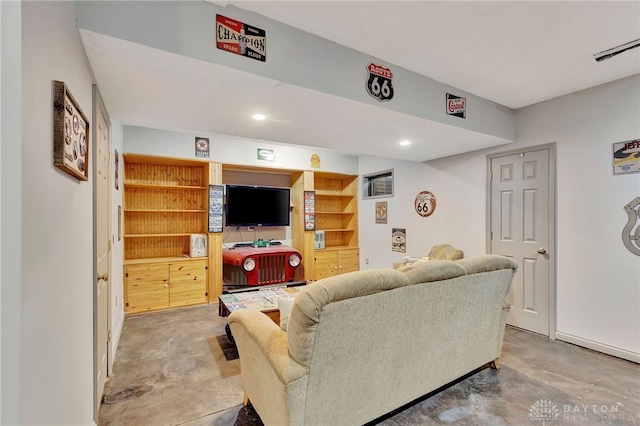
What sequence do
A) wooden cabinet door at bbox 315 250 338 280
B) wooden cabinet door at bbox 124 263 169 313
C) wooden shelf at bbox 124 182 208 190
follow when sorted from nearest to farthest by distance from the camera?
wooden cabinet door at bbox 124 263 169 313 < wooden shelf at bbox 124 182 208 190 < wooden cabinet door at bbox 315 250 338 280

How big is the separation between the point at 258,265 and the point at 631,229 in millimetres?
4364

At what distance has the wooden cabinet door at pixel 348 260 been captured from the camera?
5.86 metres

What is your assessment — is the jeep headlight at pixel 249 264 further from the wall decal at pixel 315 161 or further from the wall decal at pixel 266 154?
the wall decal at pixel 315 161

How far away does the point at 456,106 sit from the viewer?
286 cm

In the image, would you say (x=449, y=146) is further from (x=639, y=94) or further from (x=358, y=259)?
(x=358, y=259)

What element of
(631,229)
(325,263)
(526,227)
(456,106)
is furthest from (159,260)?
(631,229)

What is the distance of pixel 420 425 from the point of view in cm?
183

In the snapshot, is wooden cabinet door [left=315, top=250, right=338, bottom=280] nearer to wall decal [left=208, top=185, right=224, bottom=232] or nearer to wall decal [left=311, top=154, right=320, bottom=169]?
wall decal [left=311, top=154, right=320, bottom=169]

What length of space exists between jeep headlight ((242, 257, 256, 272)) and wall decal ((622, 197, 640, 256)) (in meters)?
4.31

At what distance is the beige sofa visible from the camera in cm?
142

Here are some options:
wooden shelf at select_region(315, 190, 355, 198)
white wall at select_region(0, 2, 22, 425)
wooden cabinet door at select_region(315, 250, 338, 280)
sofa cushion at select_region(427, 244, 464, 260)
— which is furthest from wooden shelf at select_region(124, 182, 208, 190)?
white wall at select_region(0, 2, 22, 425)

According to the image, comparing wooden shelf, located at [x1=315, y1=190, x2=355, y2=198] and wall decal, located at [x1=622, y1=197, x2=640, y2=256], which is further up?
wooden shelf, located at [x1=315, y1=190, x2=355, y2=198]

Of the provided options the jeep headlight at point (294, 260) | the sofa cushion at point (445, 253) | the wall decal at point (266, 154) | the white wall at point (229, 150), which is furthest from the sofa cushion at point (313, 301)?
the wall decal at point (266, 154)

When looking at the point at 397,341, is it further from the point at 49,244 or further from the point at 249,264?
the point at 249,264
